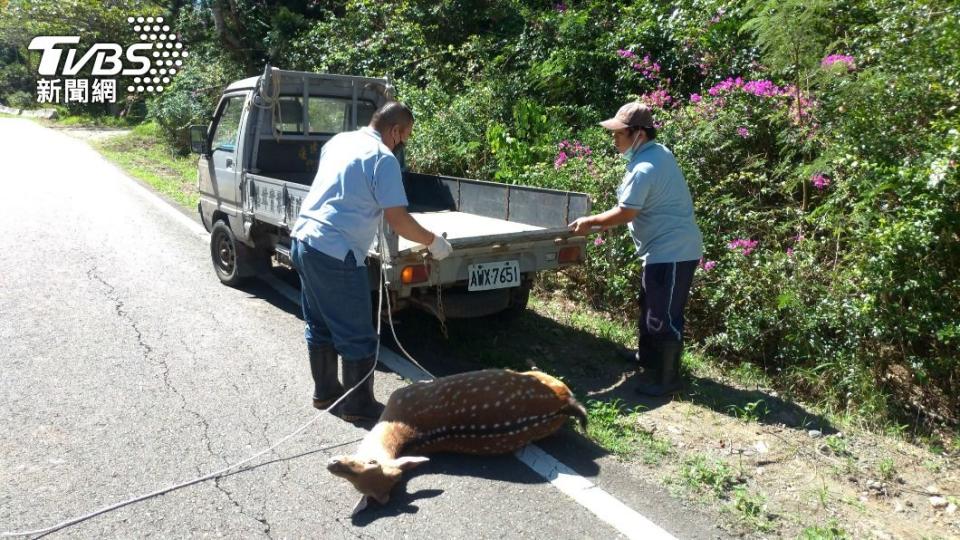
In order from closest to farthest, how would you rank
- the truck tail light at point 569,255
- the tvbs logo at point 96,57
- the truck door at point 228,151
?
the truck tail light at point 569,255, the truck door at point 228,151, the tvbs logo at point 96,57

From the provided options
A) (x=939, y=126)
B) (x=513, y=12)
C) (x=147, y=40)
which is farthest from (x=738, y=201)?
(x=147, y=40)

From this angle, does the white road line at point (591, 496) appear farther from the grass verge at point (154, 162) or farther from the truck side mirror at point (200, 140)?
the grass verge at point (154, 162)

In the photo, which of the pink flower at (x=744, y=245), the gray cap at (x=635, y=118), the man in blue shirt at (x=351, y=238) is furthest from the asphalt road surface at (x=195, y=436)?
the pink flower at (x=744, y=245)

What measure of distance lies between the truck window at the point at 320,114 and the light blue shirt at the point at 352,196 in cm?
332

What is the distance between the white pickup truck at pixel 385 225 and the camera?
16.8ft

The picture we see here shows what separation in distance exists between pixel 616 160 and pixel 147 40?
2852cm

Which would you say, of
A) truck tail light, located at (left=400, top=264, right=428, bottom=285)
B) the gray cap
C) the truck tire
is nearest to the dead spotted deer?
truck tail light, located at (left=400, top=264, right=428, bottom=285)

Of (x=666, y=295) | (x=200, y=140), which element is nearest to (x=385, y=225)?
(x=666, y=295)

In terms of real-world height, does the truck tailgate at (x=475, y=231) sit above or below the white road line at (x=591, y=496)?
above

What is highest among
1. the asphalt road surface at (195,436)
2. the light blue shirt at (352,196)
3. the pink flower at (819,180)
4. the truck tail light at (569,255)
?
the pink flower at (819,180)

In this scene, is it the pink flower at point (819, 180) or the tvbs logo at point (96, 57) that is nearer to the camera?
the pink flower at point (819, 180)

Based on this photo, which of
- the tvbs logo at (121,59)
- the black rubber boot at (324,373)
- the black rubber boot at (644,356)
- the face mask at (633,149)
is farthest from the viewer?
the tvbs logo at (121,59)

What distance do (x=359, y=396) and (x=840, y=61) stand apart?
4977 millimetres

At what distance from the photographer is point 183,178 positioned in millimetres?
15766
